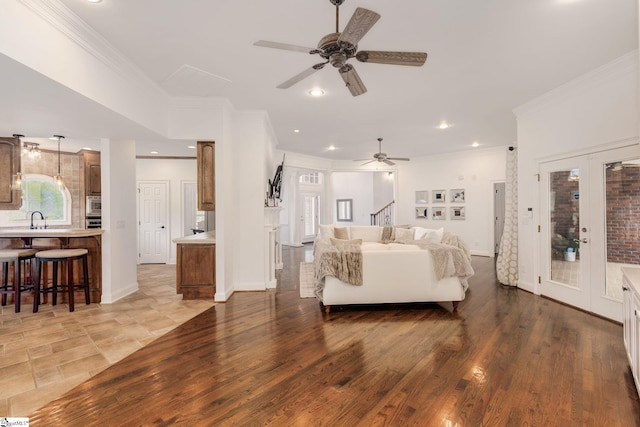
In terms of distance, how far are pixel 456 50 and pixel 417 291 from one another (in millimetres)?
2786

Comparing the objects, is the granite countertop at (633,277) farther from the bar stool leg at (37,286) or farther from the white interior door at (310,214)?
the white interior door at (310,214)

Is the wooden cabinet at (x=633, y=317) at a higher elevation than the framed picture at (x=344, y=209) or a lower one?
lower

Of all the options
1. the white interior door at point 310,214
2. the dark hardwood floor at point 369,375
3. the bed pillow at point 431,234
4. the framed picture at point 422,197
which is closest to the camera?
the dark hardwood floor at point 369,375

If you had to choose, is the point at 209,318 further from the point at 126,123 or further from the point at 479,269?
the point at 479,269

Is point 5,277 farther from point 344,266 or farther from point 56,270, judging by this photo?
point 344,266

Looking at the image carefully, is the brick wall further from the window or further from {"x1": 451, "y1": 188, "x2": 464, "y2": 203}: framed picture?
the window

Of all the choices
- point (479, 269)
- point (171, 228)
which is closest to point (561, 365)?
point (479, 269)

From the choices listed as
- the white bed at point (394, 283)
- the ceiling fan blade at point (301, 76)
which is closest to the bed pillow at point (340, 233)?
the white bed at point (394, 283)

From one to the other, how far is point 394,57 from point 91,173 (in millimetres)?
6502

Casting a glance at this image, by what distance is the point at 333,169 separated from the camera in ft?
31.5

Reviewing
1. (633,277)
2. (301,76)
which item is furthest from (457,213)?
(301,76)

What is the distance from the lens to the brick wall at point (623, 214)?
10.7 feet

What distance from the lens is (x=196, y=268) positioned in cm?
444

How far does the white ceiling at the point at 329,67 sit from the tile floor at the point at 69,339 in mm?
2378
